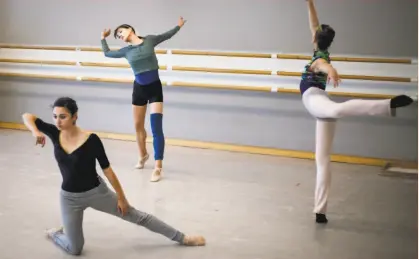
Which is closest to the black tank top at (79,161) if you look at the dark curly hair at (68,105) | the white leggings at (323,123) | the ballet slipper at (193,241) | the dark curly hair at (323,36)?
the dark curly hair at (68,105)

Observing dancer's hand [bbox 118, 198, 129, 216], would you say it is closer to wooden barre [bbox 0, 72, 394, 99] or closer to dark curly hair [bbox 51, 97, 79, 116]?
dark curly hair [bbox 51, 97, 79, 116]

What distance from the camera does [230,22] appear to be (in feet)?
18.7

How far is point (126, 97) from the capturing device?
20.7ft

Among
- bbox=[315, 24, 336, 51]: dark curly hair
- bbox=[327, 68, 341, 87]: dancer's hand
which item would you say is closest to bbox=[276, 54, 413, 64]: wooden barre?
bbox=[315, 24, 336, 51]: dark curly hair

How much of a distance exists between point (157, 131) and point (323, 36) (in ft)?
5.81

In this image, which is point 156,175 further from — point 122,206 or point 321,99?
point 321,99

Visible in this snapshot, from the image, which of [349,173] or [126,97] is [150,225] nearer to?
[349,173]

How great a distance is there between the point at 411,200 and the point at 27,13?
15.5 ft

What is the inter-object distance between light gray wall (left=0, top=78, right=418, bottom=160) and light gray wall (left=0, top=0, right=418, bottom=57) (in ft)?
1.68

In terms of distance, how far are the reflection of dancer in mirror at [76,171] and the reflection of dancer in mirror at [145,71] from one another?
1.63 meters

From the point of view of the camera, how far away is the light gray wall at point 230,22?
518cm

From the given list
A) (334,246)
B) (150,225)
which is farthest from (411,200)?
(150,225)

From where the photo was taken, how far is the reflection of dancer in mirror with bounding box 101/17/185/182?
4.62 m

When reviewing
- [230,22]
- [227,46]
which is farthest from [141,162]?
[230,22]
